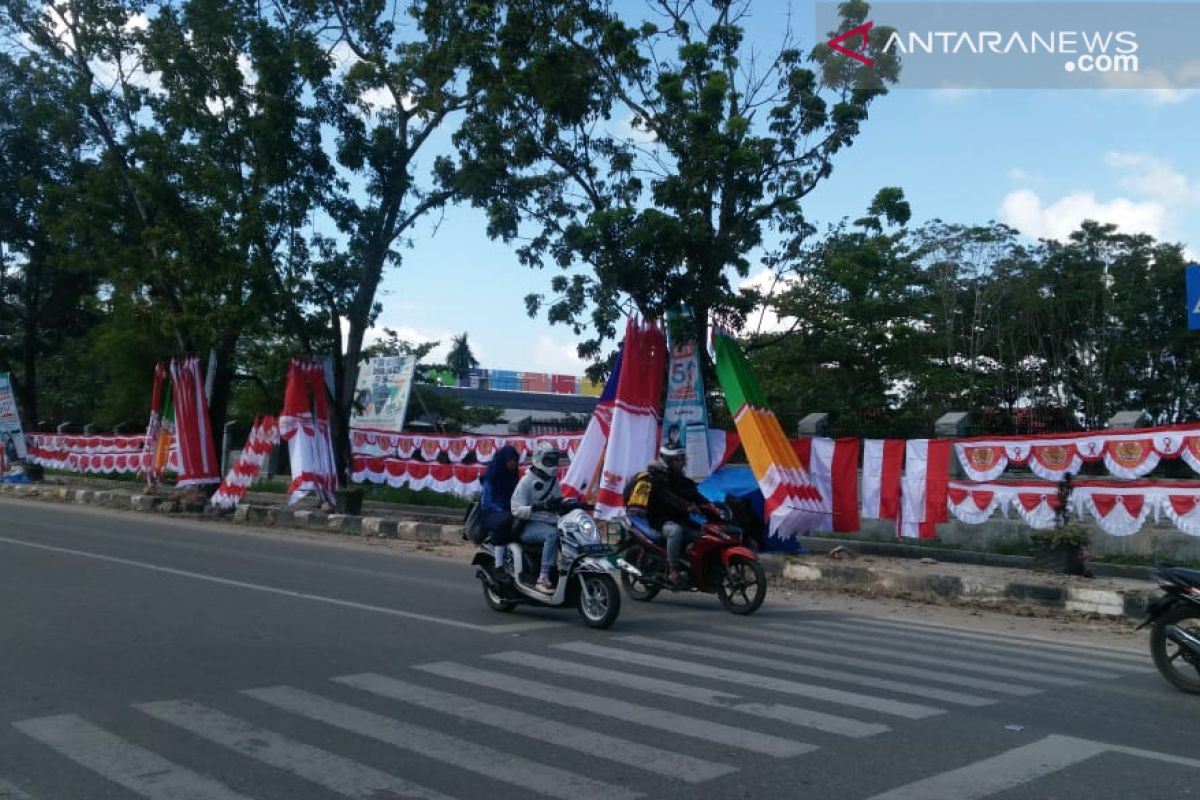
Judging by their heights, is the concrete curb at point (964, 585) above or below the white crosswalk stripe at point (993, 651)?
above

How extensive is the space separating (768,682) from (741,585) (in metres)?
3.59

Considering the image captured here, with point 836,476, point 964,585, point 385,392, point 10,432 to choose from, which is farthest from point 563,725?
point 385,392

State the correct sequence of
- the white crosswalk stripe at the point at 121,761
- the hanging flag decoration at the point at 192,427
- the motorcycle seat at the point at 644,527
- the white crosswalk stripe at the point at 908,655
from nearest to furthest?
the white crosswalk stripe at the point at 121,761, the white crosswalk stripe at the point at 908,655, the motorcycle seat at the point at 644,527, the hanging flag decoration at the point at 192,427

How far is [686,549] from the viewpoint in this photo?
35.6ft

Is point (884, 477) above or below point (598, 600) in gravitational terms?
above

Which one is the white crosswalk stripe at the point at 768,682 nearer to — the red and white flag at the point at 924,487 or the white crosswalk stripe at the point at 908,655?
the white crosswalk stripe at the point at 908,655

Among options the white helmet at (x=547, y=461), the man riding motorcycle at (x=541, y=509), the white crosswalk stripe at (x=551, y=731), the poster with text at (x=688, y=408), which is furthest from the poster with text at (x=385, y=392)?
the white crosswalk stripe at (x=551, y=731)

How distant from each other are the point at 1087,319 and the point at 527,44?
24.5 metres

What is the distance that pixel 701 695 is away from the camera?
261 inches

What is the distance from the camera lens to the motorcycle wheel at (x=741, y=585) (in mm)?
10516

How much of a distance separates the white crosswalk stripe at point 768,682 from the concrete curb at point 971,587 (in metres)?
5.53

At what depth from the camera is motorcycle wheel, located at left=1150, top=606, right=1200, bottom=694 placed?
7285 mm

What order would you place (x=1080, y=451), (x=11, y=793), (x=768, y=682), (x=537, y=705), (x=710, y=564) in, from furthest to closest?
(x=1080, y=451), (x=710, y=564), (x=768, y=682), (x=537, y=705), (x=11, y=793)

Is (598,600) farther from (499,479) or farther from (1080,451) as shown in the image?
(1080,451)
